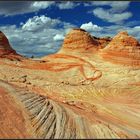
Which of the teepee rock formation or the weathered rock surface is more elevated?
the teepee rock formation

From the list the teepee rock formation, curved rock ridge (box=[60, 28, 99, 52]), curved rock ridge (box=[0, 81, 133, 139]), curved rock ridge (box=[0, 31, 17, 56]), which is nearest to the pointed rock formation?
the teepee rock formation

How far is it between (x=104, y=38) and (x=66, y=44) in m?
7.31

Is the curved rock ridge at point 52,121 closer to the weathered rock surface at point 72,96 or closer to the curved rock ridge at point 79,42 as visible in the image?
the weathered rock surface at point 72,96

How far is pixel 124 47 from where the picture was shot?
3612cm

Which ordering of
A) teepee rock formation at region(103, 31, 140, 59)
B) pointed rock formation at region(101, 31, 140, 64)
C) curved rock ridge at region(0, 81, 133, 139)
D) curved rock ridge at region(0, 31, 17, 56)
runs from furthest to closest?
curved rock ridge at region(0, 31, 17, 56), teepee rock formation at region(103, 31, 140, 59), pointed rock formation at region(101, 31, 140, 64), curved rock ridge at region(0, 81, 133, 139)

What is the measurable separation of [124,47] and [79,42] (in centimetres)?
567

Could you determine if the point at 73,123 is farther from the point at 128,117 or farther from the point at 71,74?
the point at 71,74

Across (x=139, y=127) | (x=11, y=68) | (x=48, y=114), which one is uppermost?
(x=11, y=68)

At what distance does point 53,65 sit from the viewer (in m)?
36.4

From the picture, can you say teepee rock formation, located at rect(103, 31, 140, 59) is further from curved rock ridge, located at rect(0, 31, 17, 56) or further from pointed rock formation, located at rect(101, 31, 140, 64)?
curved rock ridge, located at rect(0, 31, 17, 56)

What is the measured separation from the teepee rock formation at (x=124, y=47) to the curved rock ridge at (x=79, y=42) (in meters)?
3.06

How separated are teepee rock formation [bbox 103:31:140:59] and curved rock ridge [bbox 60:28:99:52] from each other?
3059 mm

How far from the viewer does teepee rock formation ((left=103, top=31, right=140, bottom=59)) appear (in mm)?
35625

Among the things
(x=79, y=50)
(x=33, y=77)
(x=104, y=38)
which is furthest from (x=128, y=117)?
(x=104, y=38)
